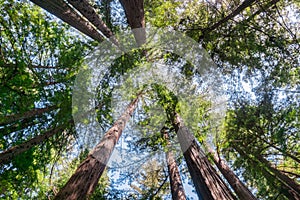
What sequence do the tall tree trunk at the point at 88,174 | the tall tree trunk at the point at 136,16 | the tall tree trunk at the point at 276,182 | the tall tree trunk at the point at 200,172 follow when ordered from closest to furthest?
the tall tree trunk at the point at 88,174
the tall tree trunk at the point at 200,172
the tall tree trunk at the point at 136,16
the tall tree trunk at the point at 276,182

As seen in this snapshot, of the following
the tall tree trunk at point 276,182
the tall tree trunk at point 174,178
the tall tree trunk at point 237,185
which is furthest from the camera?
the tall tree trunk at point 174,178

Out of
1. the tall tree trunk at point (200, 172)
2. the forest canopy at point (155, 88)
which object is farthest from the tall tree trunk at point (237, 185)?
the tall tree trunk at point (200, 172)

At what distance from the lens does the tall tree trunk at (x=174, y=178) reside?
5.41 meters

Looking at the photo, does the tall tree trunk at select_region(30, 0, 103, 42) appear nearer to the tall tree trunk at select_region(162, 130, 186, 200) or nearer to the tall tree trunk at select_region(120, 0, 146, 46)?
the tall tree trunk at select_region(120, 0, 146, 46)

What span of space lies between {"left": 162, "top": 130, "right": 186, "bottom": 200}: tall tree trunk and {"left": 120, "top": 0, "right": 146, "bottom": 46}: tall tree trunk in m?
2.43

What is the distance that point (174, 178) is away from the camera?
606 centimetres

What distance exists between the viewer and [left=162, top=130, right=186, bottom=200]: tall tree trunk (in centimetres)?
541

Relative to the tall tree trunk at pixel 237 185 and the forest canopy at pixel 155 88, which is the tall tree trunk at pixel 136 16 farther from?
the tall tree trunk at pixel 237 185

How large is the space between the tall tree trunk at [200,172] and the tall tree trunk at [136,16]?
2.17m

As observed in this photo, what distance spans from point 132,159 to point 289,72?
14.2 feet

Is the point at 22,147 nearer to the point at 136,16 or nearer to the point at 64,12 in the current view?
the point at 64,12

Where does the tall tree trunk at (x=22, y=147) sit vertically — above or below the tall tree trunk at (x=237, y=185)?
above

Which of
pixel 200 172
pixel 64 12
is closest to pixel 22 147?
pixel 64 12

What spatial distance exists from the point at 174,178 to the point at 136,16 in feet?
13.9
